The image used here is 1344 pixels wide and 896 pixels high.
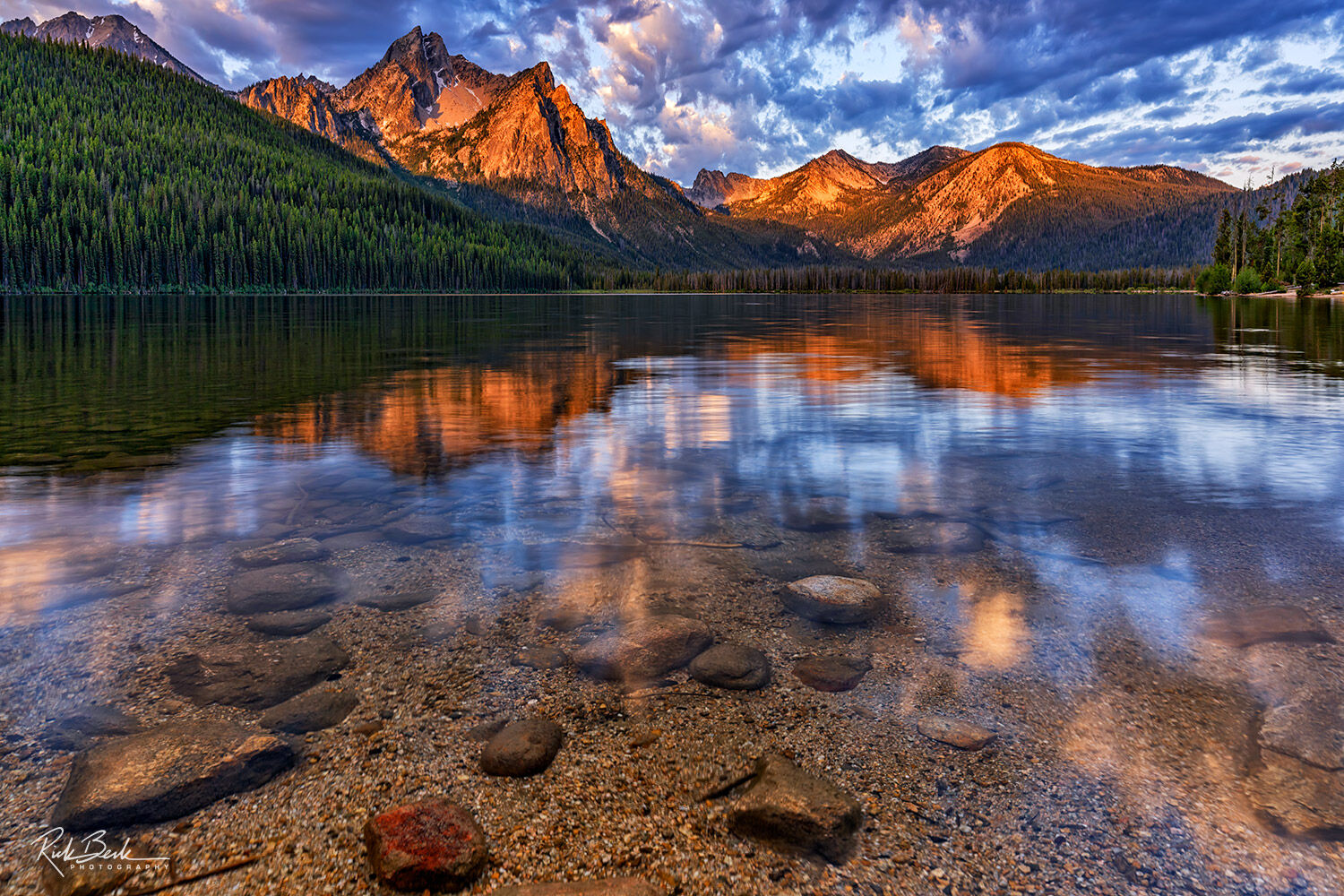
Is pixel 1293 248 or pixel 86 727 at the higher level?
pixel 1293 248

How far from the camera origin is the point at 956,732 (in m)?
6.31

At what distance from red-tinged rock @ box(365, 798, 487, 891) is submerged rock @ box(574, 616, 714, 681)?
7.76 ft

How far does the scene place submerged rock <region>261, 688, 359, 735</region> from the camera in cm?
646

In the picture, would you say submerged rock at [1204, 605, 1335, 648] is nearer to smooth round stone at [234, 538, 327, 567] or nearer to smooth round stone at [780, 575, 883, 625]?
smooth round stone at [780, 575, 883, 625]

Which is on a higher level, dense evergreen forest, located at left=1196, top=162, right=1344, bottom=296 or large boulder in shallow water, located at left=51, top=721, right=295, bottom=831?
dense evergreen forest, located at left=1196, top=162, right=1344, bottom=296

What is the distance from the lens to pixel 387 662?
7582 millimetres

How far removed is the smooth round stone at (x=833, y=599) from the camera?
8.67 m

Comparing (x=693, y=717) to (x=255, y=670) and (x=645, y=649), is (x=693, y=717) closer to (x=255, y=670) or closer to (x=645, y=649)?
(x=645, y=649)

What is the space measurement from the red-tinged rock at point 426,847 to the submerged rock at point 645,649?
237 cm

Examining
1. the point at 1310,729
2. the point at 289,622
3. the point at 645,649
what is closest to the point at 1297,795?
the point at 1310,729

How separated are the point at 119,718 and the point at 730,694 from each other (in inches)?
200

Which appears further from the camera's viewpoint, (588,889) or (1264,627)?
(1264,627)

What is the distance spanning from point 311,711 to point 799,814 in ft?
13.7
